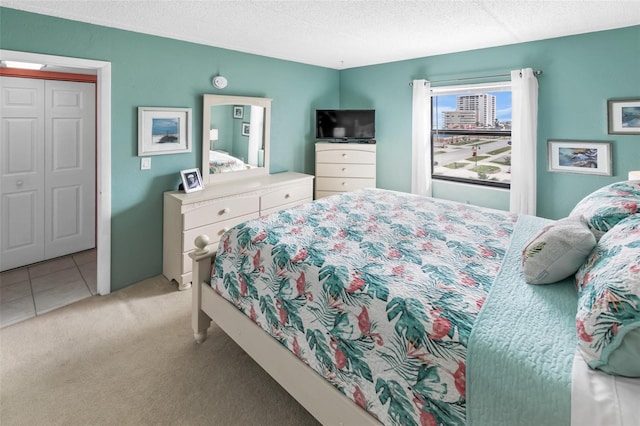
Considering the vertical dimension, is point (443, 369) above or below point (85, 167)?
below

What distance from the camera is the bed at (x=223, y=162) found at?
3.71 meters

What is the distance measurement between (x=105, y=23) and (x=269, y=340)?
2.88 m

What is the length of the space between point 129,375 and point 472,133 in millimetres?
4129

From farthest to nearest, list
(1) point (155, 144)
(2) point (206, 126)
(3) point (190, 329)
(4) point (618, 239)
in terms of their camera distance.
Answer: (2) point (206, 126) → (1) point (155, 144) → (3) point (190, 329) → (4) point (618, 239)

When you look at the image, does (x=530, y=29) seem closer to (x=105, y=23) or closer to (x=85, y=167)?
(x=105, y=23)

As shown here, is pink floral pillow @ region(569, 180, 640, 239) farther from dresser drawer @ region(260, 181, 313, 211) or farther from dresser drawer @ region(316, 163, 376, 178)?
dresser drawer @ region(316, 163, 376, 178)

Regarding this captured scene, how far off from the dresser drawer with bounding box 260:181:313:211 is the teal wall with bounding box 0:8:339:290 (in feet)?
2.63

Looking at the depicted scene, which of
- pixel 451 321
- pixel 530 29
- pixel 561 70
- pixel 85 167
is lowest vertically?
pixel 451 321

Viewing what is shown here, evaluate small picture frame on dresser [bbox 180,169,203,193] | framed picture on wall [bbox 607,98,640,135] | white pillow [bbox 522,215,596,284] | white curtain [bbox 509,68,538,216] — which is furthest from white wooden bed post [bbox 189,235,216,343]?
framed picture on wall [bbox 607,98,640,135]

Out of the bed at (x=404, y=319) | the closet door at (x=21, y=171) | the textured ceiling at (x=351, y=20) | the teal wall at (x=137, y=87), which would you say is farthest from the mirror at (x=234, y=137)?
the closet door at (x=21, y=171)

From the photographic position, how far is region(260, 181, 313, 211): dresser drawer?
378 cm

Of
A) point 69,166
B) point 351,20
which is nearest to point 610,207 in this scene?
point 351,20

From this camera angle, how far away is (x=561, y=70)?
3.26 meters

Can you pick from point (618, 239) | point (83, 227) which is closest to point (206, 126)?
point (83, 227)
